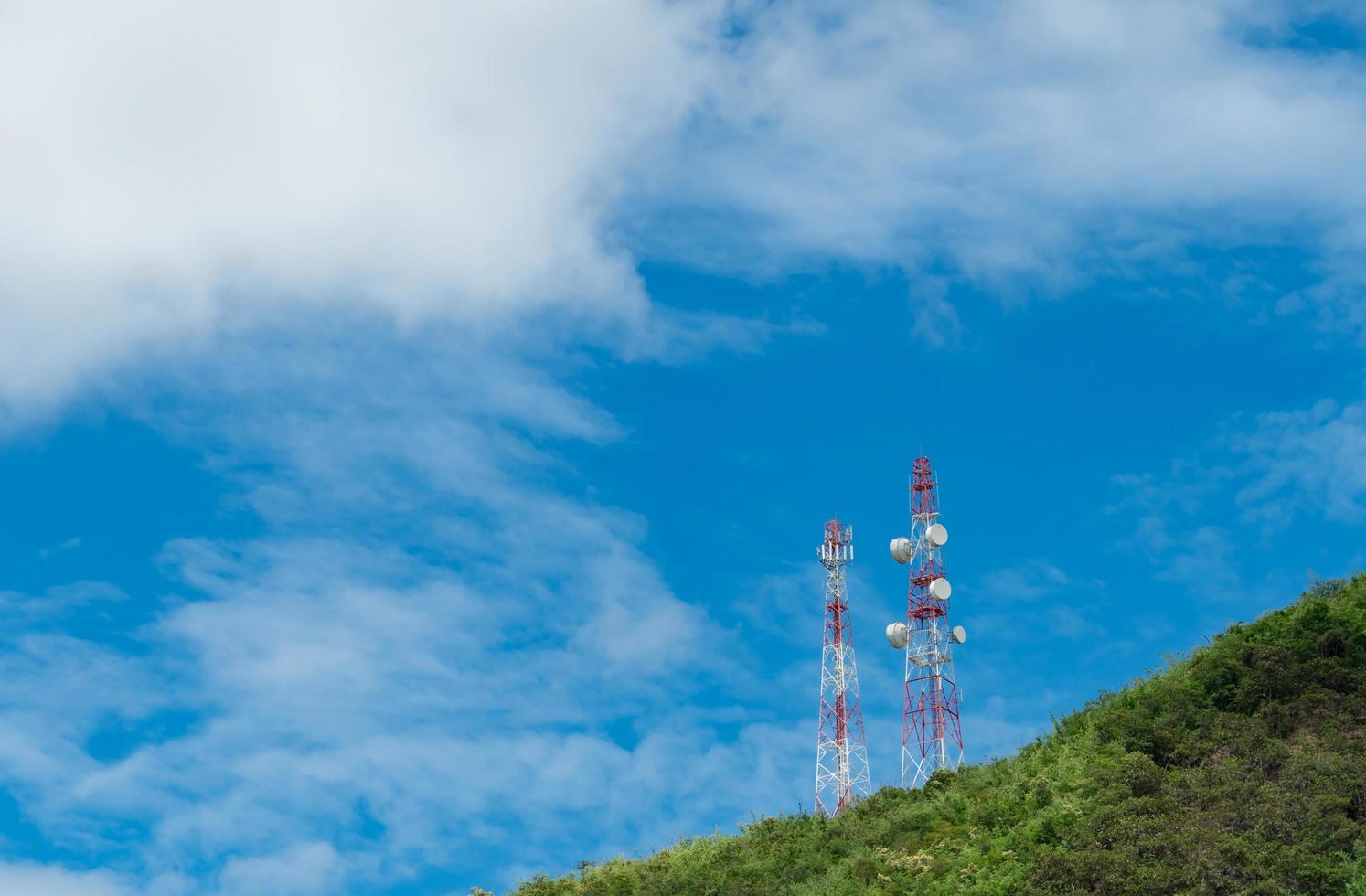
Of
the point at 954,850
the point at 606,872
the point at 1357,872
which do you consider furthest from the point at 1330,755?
the point at 606,872

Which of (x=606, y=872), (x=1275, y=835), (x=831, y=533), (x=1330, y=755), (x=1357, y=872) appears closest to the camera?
(x=1357, y=872)

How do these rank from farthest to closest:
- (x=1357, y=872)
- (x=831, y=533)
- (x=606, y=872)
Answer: (x=831, y=533) < (x=606, y=872) < (x=1357, y=872)

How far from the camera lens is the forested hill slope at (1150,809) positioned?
30000 millimetres

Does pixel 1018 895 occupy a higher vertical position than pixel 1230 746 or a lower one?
lower

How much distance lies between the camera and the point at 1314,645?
38.9m

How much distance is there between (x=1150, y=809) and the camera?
110ft

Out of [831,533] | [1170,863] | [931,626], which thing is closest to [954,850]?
[1170,863]

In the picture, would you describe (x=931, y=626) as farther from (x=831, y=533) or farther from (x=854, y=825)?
(x=854, y=825)

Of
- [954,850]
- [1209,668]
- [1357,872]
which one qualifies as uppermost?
[1209,668]

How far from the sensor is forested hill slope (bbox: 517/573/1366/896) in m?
30.0

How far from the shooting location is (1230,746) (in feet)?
117

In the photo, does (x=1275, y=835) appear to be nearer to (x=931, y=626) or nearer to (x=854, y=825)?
(x=854, y=825)

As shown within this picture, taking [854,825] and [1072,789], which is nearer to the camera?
[1072,789]

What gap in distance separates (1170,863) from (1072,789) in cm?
589
